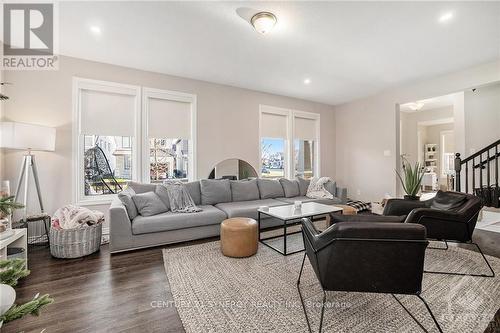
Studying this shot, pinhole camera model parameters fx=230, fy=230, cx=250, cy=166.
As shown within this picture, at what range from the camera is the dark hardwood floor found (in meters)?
1.66

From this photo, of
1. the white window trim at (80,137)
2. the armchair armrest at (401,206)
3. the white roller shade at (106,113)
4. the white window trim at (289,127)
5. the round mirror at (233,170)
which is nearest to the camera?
the armchair armrest at (401,206)

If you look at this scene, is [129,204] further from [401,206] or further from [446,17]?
[446,17]

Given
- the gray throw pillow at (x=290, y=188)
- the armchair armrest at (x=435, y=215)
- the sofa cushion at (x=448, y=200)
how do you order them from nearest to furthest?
1. the armchair armrest at (x=435, y=215)
2. the sofa cushion at (x=448, y=200)
3. the gray throw pillow at (x=290, y=188)

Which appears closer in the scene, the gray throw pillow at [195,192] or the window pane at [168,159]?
the gray throw pillow at [195,192]

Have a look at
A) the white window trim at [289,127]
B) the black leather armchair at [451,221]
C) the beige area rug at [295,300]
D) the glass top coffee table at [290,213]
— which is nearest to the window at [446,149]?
the white window trim at [289,127]

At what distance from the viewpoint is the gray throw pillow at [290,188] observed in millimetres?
4854

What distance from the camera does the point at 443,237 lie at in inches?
94.9

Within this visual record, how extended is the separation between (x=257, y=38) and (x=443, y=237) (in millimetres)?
3126

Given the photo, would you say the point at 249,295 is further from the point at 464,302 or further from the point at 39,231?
the point at 39,231

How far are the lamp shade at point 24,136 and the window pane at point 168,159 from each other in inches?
56.8

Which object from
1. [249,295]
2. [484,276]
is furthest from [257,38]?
[484,276]

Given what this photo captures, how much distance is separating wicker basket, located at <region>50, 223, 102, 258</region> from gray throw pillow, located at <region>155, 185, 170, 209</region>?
94 centimetres

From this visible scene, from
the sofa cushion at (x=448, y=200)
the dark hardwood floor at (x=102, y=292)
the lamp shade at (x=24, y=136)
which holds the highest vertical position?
the lamp shade at (x=24, y=136)

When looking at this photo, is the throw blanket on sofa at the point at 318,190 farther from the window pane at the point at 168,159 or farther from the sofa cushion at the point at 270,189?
the window pane at the point at 168,159
